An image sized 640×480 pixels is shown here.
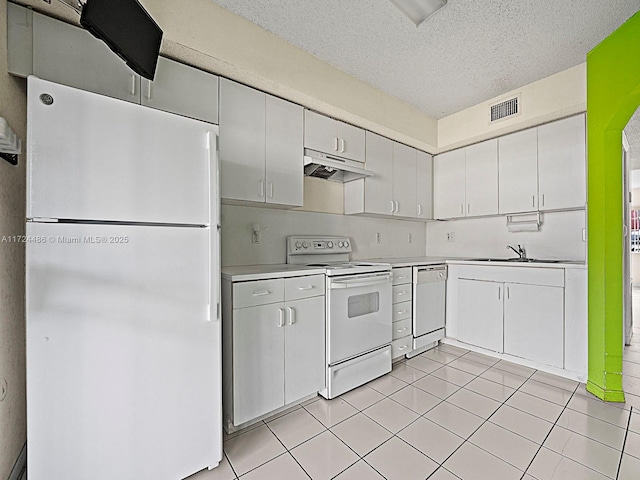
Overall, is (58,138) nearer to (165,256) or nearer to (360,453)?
(165,256)

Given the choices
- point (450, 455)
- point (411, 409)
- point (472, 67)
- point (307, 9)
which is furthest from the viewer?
point (472, 67)

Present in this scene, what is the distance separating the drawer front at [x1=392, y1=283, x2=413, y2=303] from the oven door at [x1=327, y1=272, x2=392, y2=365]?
0.65 feet

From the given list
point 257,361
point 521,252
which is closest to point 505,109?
point 521,252

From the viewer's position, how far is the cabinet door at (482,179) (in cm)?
323

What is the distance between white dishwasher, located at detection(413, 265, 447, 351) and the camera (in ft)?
9.67

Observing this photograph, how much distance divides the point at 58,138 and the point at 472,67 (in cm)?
291

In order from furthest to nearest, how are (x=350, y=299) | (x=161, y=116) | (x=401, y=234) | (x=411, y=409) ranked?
(x=401, y=234) < (x=350, y=299) < (x=411, y=409) < (x=161, y=116)

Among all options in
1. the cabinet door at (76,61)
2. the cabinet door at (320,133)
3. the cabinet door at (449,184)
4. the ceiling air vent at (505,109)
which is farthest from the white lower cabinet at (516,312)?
the cabinet door at (76,61)

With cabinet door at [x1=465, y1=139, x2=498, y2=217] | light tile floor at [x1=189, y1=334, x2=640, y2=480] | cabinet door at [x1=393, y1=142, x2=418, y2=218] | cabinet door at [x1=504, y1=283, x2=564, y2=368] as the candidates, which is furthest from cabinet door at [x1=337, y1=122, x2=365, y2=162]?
light tile floor at [x1=189, y1=334, x2=640, y2=480]

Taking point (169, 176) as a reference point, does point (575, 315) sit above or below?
below

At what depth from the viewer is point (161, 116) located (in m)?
1.33

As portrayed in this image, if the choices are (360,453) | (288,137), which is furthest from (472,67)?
(360,453)

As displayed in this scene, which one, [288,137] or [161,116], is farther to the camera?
[288,137]

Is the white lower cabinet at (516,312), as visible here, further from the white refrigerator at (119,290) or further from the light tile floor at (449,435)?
the white refrigerator at (119,290)
